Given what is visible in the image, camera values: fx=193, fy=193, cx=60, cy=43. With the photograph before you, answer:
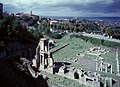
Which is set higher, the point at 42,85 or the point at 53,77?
the point at 42,85

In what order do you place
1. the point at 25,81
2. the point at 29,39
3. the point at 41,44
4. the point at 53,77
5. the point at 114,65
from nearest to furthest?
1. the point at 25,81
2. the point at 53,77
3. the point at 41,44
4. the point at 114,65
5. the point at 29,39

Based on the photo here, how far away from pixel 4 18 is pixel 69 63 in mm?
11829

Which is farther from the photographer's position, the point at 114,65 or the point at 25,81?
the point at 114,65

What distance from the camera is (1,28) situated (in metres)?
26.7

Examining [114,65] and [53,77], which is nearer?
[53,77]

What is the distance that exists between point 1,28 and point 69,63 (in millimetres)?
10863

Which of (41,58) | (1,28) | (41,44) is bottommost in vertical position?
(41,58)

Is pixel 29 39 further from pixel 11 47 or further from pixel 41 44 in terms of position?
pixel 41 44

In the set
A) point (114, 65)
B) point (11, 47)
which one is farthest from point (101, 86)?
point (11, 47)

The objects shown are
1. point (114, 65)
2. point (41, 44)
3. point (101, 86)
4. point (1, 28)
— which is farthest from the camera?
point (114, 65)

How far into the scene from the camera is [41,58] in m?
25.0

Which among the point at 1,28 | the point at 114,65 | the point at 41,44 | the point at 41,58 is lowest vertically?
the point at 114,65

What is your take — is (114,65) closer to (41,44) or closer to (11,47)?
(41,44)

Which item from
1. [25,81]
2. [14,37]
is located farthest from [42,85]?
[14,37]
